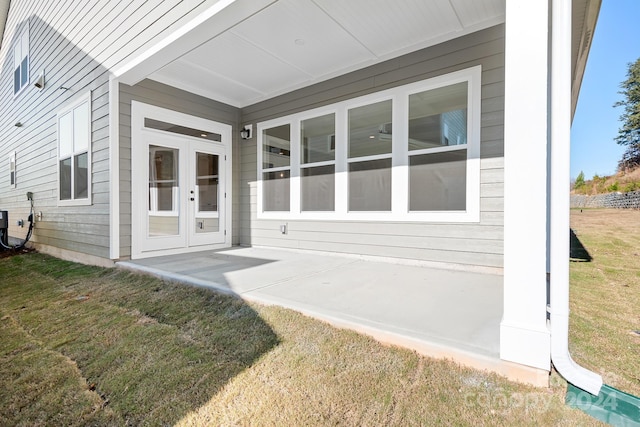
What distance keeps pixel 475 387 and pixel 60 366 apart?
7.94 feet

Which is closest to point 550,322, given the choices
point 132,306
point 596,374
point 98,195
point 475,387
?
point 596,374

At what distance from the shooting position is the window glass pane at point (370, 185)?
4.28 m

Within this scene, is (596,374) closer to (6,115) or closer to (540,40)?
(540,40)

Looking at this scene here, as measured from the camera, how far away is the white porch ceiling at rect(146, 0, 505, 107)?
323cm

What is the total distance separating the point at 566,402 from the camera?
1.41m

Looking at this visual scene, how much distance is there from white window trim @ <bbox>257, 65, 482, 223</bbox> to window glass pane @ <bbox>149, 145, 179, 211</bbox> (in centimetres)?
145

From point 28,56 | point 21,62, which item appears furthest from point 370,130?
point 21,62

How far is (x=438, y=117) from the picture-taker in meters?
3.89

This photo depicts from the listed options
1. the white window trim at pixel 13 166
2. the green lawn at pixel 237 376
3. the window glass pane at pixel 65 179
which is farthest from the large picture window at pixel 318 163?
the white window trim at pixel 13 166

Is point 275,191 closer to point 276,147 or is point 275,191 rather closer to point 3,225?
point 276,147

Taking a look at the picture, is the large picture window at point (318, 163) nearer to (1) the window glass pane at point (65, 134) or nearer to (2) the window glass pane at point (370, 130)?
(2) the window glass pane at point (370, 130)

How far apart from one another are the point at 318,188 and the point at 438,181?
1899mm

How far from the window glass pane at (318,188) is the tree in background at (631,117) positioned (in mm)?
3508

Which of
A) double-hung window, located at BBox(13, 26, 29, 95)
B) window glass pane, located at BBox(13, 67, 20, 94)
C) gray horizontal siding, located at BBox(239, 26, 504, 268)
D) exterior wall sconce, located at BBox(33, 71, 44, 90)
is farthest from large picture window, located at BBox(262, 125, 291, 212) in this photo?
window glass pane, located at BBox(13, 67, 20, 94)
